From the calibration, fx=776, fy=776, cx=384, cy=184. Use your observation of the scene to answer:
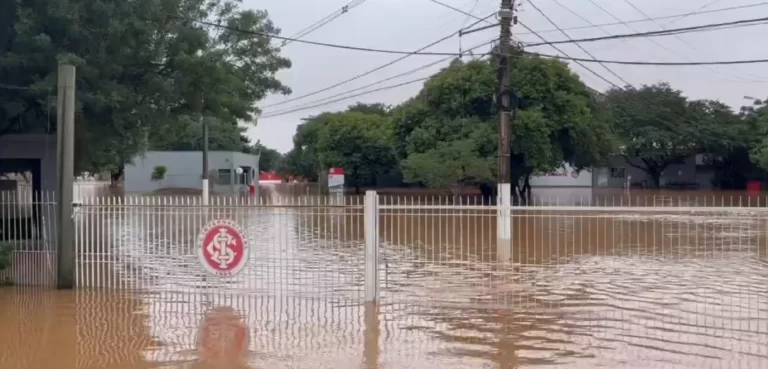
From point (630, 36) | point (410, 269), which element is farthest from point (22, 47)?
point (630, 36)

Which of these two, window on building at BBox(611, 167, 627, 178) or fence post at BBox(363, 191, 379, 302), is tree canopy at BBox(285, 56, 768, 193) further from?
fence post at BBox(363, 191, 379, 302)

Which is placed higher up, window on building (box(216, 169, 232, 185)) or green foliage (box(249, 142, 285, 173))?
green foliage (box(249, 142, 285, 173))

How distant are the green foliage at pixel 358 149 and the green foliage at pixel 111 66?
98.5ft

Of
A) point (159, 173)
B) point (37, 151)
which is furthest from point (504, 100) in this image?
point (159, 173)

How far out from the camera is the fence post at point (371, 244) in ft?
34.6

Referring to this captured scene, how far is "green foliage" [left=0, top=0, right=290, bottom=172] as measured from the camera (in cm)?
1418

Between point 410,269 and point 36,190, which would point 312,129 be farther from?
point 410,269

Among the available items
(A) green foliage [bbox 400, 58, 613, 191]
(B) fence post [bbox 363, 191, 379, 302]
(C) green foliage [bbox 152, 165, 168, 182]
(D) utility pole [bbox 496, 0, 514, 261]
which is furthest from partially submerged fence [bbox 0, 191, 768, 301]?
(C) green foliage [bbox 152, 165, 168, 182]

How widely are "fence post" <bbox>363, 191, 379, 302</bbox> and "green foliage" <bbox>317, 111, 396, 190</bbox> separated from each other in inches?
1505

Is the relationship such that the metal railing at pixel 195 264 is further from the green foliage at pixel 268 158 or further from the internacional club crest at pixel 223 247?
the green foliage at pixel 268 158

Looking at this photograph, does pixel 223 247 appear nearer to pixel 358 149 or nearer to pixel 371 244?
Result: pixel 371 244

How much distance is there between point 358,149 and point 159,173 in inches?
658

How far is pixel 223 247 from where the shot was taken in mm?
11008

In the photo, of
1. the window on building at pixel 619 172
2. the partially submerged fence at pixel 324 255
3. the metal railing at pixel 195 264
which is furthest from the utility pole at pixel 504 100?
the window on building at pixel 619 172
